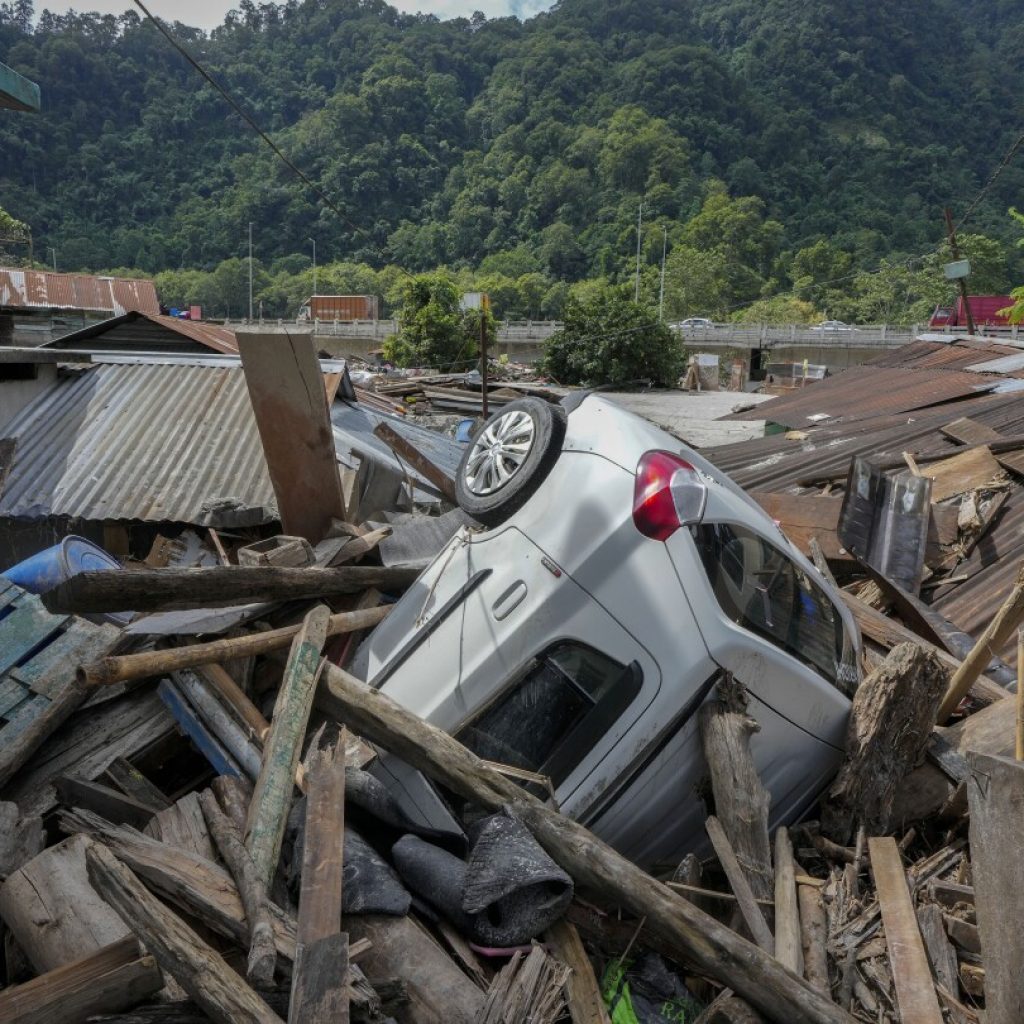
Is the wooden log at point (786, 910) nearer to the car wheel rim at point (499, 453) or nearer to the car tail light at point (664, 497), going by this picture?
the car tail light at point (664, 497)

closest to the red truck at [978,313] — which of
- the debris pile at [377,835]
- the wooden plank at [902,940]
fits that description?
the debris pile at [377,835]

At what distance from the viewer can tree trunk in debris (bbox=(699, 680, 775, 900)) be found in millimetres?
3162

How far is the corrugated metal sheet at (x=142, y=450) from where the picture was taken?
23.9 ft

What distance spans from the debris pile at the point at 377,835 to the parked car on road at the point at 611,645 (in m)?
0.07

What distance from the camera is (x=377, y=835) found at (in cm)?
309

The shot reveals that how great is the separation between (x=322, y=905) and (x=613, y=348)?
121ft

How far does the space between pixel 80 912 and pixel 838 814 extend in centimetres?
295

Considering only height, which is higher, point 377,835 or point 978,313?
point 377,835

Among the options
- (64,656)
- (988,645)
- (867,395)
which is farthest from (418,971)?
(867,395)

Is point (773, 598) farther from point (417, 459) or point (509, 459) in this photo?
point (417, 459)

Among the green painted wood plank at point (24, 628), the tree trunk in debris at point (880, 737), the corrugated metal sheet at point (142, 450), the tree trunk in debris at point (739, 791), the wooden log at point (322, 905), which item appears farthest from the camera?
the corrugated metal sheet at point (142, 450)

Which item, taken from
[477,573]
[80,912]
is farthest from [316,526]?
[80,912]

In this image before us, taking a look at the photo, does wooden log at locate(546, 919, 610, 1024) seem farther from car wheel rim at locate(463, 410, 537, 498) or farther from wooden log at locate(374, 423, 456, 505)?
wooden log at locate(374, 423, 456, 505)

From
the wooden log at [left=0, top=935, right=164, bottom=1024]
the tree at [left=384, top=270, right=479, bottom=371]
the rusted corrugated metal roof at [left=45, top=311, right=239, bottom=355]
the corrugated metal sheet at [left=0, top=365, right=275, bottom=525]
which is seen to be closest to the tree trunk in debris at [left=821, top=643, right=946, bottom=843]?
the wooden log at [left=0, top=935, right=164, bottom=1024]
